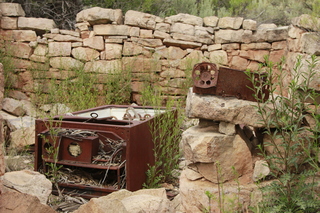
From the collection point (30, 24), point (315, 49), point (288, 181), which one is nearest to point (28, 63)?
point (30, 24)

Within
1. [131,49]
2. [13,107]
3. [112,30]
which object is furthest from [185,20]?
[13,107]

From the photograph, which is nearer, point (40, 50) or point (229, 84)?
point (229, 84)

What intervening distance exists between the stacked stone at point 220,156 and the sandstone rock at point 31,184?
133 centimetres

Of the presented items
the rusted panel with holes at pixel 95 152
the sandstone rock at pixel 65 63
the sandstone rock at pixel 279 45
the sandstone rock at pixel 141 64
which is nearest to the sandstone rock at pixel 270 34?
the sandstone rock at pixel 279 45

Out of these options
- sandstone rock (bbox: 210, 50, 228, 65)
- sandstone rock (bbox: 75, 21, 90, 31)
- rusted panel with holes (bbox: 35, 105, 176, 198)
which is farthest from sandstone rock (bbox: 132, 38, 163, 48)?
rusted panel with holes (bbox: 35, 105, 176, 198)

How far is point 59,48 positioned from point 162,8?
3.17 m

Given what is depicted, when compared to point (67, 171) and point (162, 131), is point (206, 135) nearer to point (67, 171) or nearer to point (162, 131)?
point (162, 131)

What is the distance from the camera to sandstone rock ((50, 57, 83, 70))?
27.2ft

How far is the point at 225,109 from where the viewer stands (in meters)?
3.13

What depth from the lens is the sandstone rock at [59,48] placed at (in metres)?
8.39

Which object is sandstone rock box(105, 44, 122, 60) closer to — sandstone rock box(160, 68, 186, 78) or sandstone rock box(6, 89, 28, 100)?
sandstone rock box(160, 68, 186, 78)

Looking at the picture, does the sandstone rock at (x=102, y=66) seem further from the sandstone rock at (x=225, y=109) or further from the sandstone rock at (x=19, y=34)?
the sandstone rock at (x=225, y=109)

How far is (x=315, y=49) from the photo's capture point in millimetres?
5477

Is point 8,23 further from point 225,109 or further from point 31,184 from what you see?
point 225,109
